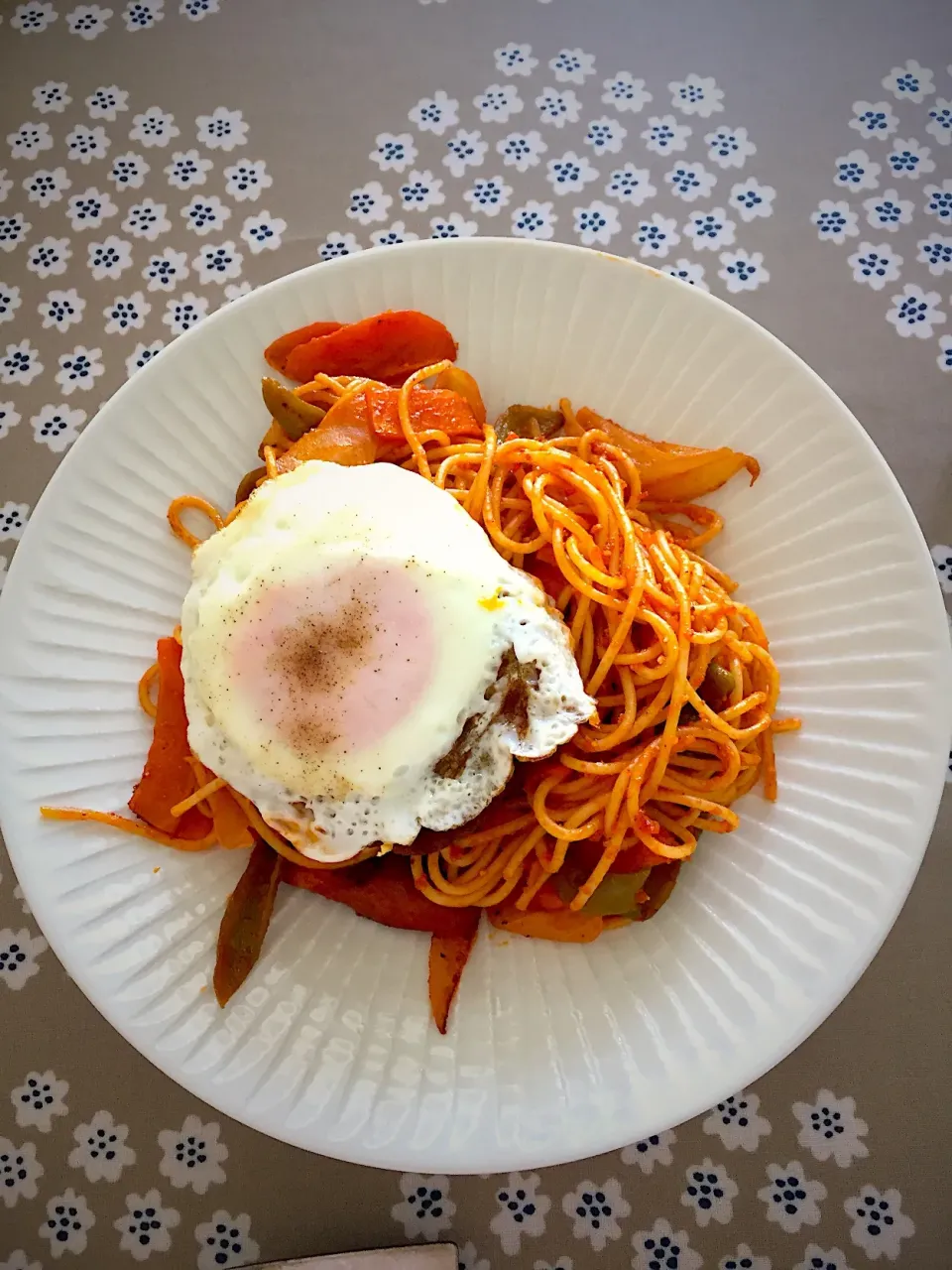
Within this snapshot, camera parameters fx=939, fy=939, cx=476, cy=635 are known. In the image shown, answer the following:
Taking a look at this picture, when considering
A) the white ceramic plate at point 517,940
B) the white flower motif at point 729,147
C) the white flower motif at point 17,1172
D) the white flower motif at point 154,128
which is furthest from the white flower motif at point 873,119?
the white flower motif at point 17,1172

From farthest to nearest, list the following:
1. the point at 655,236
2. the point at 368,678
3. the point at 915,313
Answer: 1. the point at 655,236
2. the point at 915,313
3. the point at 368,678

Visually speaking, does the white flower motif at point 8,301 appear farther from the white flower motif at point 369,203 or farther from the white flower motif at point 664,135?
the white flower motif at point 664,135

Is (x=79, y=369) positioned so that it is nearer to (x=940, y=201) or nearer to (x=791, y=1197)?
(x=940, y=201)

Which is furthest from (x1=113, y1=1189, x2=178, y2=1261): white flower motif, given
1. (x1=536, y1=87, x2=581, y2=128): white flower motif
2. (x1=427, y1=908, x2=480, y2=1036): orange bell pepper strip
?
(x1=536, y1=87, x2=581, y2=128): white flower motif

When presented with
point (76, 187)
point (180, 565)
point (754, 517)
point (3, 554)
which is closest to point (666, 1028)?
point (754, 517)

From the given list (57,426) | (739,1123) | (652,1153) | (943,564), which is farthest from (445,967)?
(57,426)
